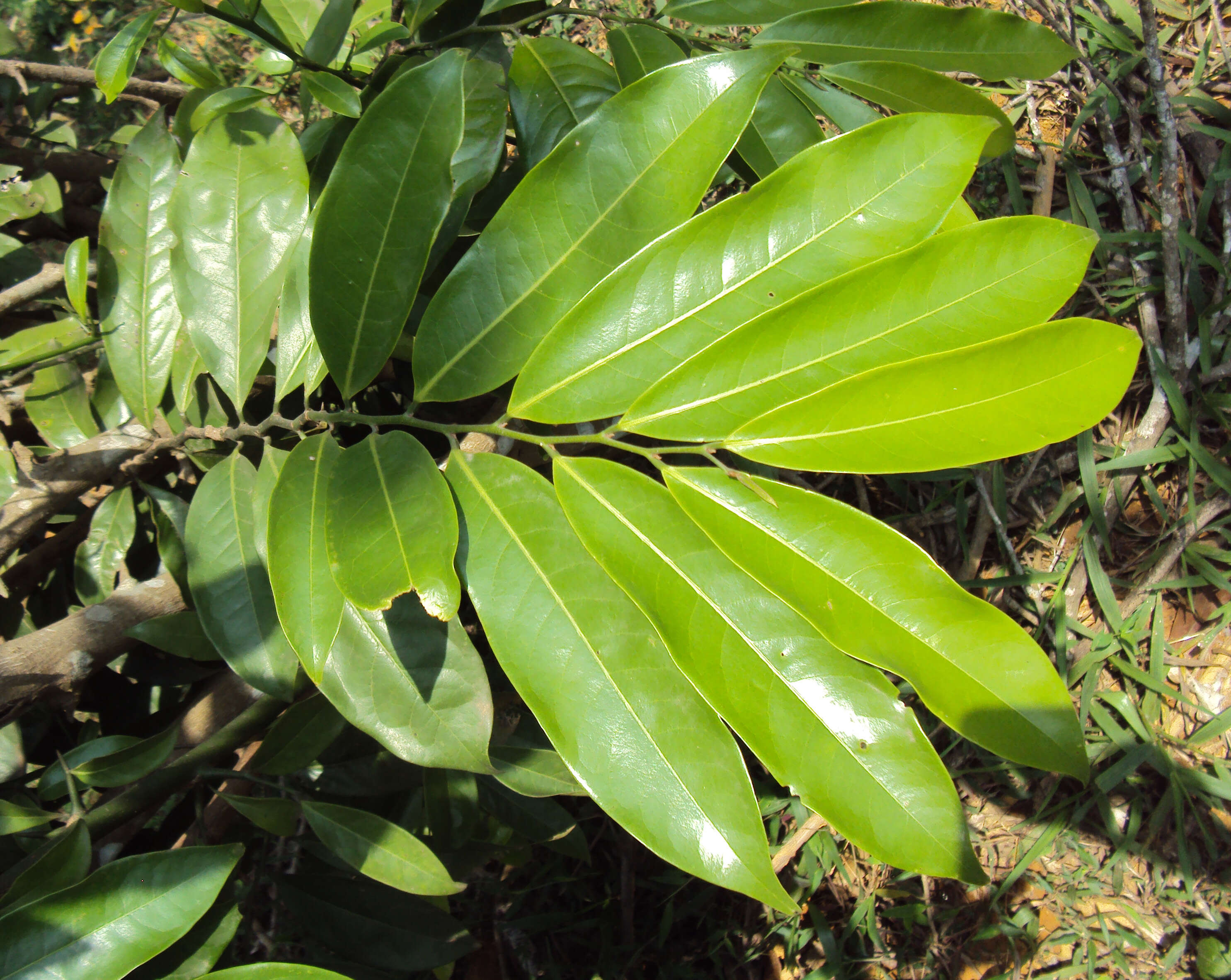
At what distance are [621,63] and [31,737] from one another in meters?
1.42

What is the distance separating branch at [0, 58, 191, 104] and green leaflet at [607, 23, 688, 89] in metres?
0.85

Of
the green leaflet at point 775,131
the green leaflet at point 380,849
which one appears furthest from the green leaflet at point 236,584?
the green leaflet at point 775,131

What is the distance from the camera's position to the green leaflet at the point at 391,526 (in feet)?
2.16

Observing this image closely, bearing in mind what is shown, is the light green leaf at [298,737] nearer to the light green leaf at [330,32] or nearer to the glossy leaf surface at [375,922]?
the glossy leaf surface at [375,922]

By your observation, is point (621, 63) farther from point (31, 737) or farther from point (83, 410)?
point (31, 737)

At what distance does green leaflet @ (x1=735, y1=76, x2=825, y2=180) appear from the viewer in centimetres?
94

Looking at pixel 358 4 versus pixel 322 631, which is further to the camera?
pixel 358 4

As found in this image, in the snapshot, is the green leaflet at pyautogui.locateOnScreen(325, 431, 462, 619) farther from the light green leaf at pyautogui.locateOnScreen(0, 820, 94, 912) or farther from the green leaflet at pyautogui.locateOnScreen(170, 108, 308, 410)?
the light green leaf at pyautogui.locateOnScreen(0, 820, 94, 912)

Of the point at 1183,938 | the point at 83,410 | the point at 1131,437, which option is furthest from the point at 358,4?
the point at 1183,938

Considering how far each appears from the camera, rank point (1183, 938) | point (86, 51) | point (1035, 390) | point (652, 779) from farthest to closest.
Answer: point (86, 51) < point (1183, 938) < point (652, 779) < point (1035, 390)

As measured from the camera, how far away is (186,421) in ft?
3.79

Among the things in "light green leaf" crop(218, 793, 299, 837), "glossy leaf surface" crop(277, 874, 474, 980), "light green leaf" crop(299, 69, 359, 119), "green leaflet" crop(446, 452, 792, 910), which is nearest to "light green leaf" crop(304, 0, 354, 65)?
"light green leaf" crop(299, 69, 359, 119)

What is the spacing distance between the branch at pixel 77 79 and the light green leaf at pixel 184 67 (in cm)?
34

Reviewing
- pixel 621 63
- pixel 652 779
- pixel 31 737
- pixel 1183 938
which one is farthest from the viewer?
pixel 1183 938
